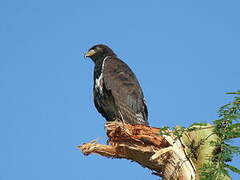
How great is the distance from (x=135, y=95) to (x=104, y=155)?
4622 millimetres

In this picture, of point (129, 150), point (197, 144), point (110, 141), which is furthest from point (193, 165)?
point (110, 141)

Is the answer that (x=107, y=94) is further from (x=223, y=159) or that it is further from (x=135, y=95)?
(x=223, y=159)

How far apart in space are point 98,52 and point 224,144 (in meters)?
8.53

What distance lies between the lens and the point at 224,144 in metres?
2.12

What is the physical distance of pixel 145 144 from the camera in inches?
147

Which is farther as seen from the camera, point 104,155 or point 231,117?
point 104,155

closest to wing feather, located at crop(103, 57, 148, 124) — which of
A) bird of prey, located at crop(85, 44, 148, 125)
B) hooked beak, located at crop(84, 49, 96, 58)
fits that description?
bird of prey, located at crop(85, 44, 148, 125)

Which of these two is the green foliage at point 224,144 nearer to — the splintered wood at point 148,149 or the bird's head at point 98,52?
the splintered wood at point 148,149

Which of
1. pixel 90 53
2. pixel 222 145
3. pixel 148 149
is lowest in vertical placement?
pixel 222 145

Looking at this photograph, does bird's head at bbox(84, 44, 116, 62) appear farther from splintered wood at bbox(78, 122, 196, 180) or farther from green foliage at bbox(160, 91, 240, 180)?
green foliage at bbox(160, 91, 240, 180)

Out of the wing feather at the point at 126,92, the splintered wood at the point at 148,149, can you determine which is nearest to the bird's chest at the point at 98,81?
the wing feather at the point at 126,92

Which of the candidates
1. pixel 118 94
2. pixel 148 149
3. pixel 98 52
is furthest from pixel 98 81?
pixel 148 149

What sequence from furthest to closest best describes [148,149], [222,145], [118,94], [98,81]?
[98,81] < [118,94] < [148,149] < [222,145]

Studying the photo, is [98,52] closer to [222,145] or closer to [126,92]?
[126,92]
